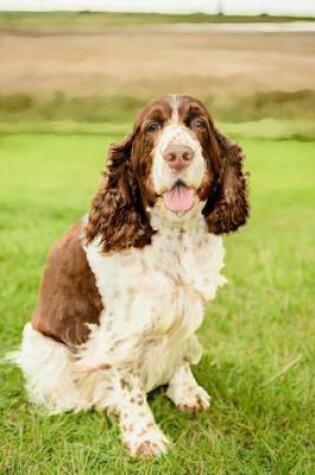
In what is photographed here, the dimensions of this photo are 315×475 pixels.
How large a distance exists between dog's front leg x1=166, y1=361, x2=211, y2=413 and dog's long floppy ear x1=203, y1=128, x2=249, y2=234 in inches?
17.0

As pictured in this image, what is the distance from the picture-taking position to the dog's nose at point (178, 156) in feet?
5.22

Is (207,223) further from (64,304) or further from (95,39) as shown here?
(95,39)

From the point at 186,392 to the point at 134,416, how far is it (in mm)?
178

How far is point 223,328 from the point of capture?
238 cm

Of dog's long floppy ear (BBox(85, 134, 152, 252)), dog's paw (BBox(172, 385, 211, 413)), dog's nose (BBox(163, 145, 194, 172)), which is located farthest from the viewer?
dog's paw (BBox(172, 385, 211, 413))

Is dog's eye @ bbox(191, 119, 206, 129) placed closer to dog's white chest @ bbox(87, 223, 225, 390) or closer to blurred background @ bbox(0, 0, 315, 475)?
dog's white chest @ bbox(87, 223, 225, 390)

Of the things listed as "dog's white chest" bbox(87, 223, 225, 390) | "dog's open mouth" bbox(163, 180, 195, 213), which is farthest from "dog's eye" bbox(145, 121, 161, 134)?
"dog's white chest" bbox(87, 223, 225, 390)

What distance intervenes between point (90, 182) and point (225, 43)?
52 centimetres

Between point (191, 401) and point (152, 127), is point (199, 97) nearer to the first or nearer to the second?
point (152, 127)

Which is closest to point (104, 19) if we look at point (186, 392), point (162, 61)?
point (162, 61)

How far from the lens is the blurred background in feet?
6.75

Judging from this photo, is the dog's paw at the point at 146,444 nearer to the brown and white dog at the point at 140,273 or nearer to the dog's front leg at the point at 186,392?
the brown and white dog at the point at 140,273

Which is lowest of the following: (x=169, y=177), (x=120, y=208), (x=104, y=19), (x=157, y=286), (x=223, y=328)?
(x=223, y=328)

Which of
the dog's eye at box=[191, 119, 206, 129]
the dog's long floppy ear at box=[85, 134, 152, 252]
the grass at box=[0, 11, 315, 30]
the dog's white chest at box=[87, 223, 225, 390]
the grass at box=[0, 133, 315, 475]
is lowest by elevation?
the grass at box=[0, 133, 315, 475]
